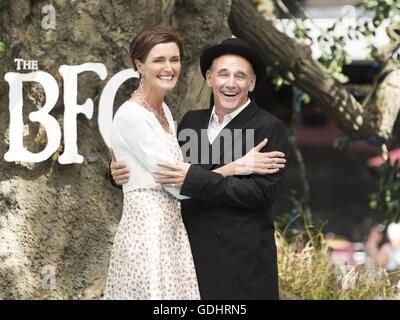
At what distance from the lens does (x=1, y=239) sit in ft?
19.6

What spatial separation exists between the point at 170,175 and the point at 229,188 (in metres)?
0.27

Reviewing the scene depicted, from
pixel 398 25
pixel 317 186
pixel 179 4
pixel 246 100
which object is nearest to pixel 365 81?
pixel 317 186

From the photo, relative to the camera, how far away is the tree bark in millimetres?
7129

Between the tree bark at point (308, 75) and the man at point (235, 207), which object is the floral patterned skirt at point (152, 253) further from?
the tree bark at point (308, 75)

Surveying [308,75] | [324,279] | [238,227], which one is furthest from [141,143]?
[308,75]

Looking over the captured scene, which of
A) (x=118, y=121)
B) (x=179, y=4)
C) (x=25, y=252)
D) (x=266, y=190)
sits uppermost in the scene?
(x=179, y=4)

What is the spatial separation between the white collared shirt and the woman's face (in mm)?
A: 322

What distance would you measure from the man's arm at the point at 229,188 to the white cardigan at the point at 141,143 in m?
0.10

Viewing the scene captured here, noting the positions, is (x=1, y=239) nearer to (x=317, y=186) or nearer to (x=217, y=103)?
(x=217, y=103)

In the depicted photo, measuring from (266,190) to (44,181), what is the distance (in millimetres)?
2202

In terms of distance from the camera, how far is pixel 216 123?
14.5ft

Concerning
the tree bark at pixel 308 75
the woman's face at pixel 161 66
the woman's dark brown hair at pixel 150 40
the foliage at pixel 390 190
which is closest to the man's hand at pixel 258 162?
the woman's face at pixel 161 66

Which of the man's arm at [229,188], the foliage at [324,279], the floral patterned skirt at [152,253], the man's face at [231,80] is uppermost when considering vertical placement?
the man's face at [231,80]

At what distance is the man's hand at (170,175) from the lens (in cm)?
410
